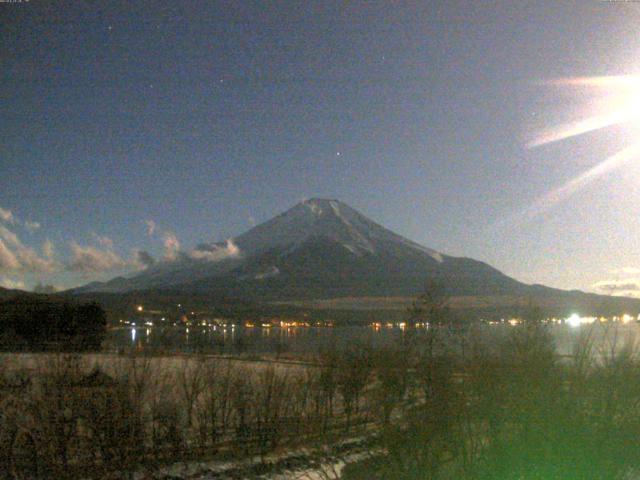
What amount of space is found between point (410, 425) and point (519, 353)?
130cm

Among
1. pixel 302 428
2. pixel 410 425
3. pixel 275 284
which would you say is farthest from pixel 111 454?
pixel 275 284

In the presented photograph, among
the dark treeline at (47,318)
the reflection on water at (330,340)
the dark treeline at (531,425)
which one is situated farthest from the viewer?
the dark treeline at (47,318)

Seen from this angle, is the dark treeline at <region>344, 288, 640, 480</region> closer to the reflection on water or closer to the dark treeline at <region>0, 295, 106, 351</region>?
the reflection on water

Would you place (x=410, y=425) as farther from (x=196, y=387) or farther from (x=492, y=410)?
(x=196, y=387)

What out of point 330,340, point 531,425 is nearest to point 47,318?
point 330,340

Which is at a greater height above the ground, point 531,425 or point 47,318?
point 47,318

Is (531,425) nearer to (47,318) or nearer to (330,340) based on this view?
(330,340)

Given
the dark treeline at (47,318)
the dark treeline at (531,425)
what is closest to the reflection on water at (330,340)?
the dark treeline at (531,425)

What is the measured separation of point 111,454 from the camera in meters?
11.2

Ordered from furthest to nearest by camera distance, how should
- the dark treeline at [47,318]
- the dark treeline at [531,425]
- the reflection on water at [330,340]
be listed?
the dark treeline at [47,318], the reflection on water at [330,340], the dark treeline at [531,425]

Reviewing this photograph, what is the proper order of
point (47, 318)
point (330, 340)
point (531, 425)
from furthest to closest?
point (47, 318) → point (330, 340) → point (531, 425)

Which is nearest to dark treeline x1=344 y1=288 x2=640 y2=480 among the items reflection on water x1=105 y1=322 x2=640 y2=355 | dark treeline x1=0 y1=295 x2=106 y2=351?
reflection on water x1=105 y1=322 x2=640 y2=355

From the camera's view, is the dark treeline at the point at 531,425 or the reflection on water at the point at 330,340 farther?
the reflection on water at the point at 330,340

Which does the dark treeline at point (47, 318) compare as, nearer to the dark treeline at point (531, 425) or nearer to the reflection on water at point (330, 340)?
the reflection on water at point (330, 340)
